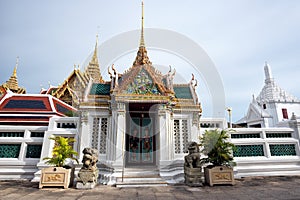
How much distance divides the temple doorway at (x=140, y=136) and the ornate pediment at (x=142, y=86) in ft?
2.13

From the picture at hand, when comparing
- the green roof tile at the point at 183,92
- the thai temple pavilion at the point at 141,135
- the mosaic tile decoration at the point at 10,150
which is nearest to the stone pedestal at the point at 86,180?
the thai temple pavilion at the point at 141,135

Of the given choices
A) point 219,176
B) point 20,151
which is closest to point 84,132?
point 20,151

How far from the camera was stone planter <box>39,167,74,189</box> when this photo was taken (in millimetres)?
6395

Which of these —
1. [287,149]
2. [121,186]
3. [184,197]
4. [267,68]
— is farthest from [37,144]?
[267,68]

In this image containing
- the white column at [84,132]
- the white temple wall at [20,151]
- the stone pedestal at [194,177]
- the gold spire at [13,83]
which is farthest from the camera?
the gold spire at [13,83]

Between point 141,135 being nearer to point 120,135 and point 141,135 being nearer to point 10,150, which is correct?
point 120,135

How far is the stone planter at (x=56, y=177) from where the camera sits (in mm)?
6395

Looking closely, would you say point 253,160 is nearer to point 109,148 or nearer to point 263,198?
point 263,198

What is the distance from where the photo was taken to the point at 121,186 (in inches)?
→ 261

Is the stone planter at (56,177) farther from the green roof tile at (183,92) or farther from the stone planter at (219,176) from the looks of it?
the green roof tile at (183,92)

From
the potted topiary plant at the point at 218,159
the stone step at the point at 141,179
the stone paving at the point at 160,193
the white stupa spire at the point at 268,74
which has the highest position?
the white stupa spire at the point at 268,74

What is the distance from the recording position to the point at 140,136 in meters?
9.32

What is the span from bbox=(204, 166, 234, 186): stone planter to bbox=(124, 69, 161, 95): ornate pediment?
4009 mm

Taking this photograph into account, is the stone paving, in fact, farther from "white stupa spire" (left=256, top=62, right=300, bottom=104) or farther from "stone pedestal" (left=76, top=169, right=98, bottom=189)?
"white stupa spire" (left=256, top=62, right=300, bottom=104)
